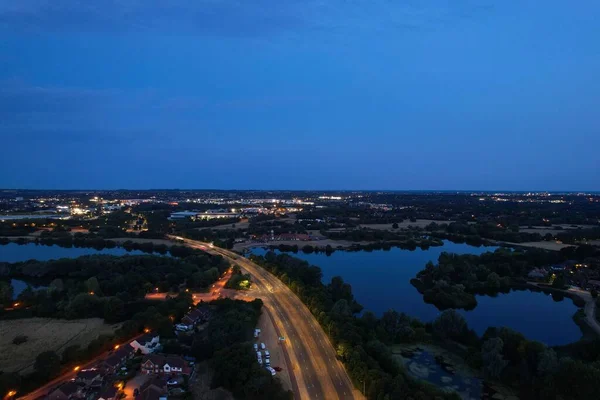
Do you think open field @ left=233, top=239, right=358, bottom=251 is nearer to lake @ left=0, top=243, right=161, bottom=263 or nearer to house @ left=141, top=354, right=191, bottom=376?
lake @ left=0, top=243, right=161, bottom=263

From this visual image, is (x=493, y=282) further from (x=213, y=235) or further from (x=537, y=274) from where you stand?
(x=213, y=235)

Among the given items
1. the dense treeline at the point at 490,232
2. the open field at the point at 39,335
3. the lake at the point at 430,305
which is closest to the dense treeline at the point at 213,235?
the lake at the point at 430,305

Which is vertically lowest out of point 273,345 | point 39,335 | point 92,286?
point 39,335

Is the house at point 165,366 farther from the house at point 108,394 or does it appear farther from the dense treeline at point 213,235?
the dense treeline at point 213,235

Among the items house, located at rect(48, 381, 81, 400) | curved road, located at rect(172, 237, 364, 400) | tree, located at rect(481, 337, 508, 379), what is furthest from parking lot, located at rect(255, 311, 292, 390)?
tree, located at rect(481, 337, 508, 379)

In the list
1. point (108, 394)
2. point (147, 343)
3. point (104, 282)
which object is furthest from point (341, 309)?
point (104, 282)

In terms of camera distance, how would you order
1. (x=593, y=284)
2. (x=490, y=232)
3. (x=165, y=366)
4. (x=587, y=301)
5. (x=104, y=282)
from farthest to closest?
(x=490, y=232) → (x=593, y=284) → (x=104, y=282) → (x=587, y=301) → (x=165, y=366)
